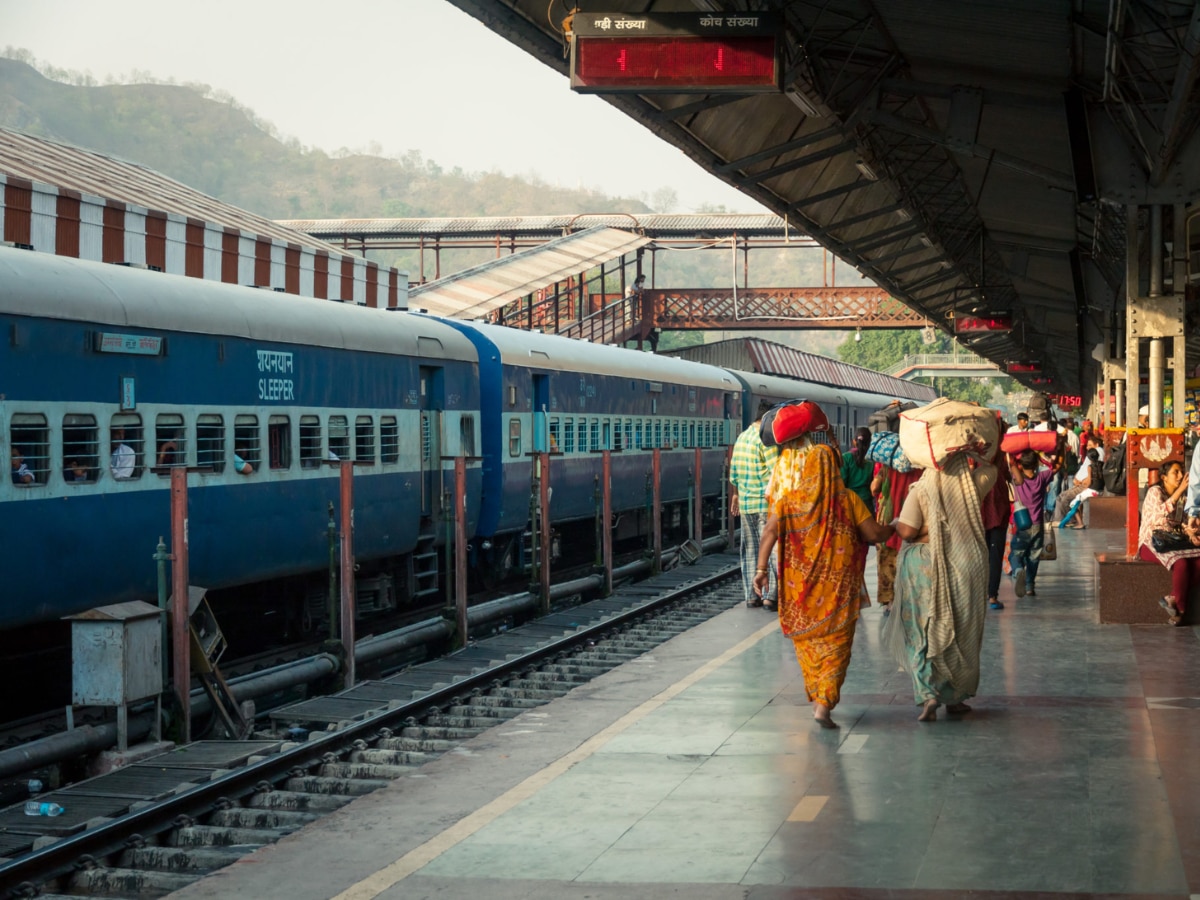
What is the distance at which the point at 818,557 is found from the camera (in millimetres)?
8969

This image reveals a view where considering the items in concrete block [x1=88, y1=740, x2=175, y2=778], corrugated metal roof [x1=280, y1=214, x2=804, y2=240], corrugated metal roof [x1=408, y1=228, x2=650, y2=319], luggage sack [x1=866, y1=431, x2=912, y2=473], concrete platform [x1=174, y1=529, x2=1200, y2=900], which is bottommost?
concrete block [x1=88, y1=740, x2=175, y2=778]

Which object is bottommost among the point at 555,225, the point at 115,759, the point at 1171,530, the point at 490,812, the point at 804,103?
the point at 115,759

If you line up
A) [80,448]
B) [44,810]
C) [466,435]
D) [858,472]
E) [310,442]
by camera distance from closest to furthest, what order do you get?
[44,810] → [80,448] → [310,442] → [858,472] → [466,435]

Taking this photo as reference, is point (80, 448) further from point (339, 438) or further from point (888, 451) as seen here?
point (888, 451)

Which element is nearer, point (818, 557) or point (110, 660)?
point (818, 557)

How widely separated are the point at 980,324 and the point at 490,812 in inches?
1316

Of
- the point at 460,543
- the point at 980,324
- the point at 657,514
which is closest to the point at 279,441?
the point at 460,543

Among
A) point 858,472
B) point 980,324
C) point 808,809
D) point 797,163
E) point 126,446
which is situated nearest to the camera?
point 808,809

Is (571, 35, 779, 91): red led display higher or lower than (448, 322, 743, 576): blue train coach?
higher

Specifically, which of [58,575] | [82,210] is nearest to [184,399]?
[58,575]

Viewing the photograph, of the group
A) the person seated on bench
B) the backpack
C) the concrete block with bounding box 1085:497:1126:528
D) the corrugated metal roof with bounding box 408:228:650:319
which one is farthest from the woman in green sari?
the corrugated metal roof with bounding box 408:228:650:319

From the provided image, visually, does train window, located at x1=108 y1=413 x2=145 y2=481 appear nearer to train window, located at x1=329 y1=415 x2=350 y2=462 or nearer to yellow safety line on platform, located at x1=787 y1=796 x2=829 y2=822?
train window, located at x1=329 y1=415 x2=350 y2=462

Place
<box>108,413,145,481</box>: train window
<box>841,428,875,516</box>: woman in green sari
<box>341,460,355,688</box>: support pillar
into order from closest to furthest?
<box>108,413,145,481</box>: train window → <box>341,460,355,688</box>: support pillar → <box>841,428,875,516</box>: woman in green sari

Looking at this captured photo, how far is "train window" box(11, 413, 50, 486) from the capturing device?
1016 centimetres
